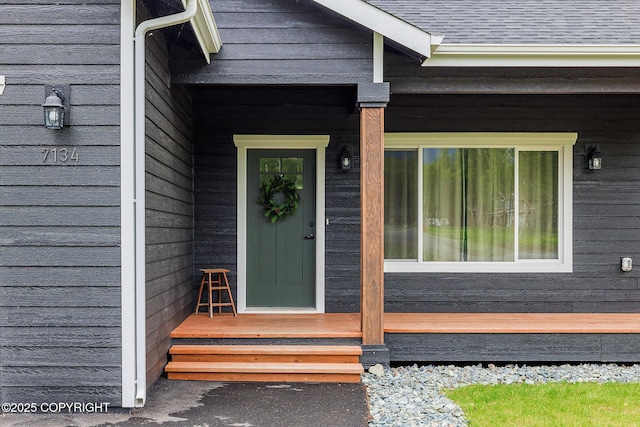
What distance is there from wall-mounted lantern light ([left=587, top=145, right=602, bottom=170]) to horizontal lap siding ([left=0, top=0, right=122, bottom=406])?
4.53 metres

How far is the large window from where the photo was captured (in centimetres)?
568

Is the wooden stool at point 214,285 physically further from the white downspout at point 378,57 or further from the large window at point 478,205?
the white downspout at point 378,57

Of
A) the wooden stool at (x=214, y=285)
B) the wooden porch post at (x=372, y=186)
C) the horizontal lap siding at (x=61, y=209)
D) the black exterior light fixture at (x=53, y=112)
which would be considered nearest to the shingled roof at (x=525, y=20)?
the wooden porch post at (x=372, y=186)

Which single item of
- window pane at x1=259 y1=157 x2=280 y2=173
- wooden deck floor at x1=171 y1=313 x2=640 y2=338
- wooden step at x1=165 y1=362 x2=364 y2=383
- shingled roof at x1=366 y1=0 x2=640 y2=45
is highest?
shingled roof at x1=366 y1=0 x2=640 y2=45

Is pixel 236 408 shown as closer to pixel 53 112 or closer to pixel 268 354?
pixel 268 354

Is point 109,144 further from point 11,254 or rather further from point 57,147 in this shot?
point 11,254

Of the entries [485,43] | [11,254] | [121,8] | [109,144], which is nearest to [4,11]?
[121,8]

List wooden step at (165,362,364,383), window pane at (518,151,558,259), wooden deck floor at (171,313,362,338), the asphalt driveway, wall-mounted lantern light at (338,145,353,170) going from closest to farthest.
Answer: the asphalt driveway
wooden step at (165,362,364,383)
wooden deck floor at (171,313,362,338)
wall-mounted lantern light at (338,145,353,170)
window pane at (518,151,558,259)

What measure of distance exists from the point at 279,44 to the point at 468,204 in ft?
Result: 8.69

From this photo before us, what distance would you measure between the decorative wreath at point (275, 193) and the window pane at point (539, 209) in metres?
2.34

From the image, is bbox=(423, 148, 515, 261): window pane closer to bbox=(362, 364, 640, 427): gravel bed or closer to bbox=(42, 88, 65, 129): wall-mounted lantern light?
bbox=(362, 364, 640, 427): gravel bed

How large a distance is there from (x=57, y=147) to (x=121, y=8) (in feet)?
3.14

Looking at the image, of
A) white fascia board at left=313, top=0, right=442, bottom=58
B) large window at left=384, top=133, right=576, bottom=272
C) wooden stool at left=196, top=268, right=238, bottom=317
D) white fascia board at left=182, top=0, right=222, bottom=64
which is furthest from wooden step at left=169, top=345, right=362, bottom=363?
white fascia board at left=313, top=0, right=442, bottom=58

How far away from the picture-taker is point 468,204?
573cm
